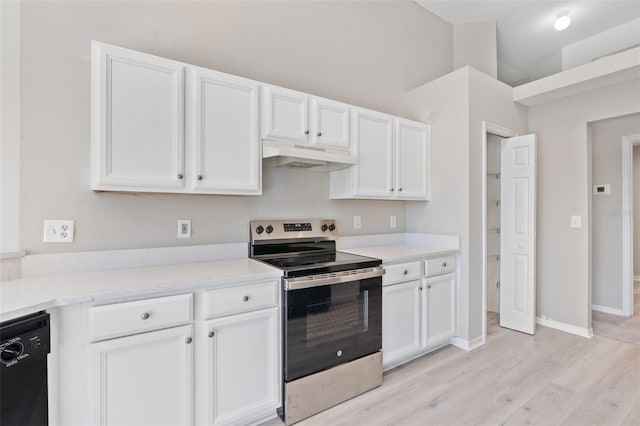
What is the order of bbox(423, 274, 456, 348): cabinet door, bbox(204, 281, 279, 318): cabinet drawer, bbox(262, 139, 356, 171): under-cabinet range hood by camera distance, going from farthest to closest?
bbox(423, 274, 456, 348): cabinet door
bbox(262, 139, 356, 171): under-cabinet range hood
bbox(204, 281, 279, 318): cabinet drawer

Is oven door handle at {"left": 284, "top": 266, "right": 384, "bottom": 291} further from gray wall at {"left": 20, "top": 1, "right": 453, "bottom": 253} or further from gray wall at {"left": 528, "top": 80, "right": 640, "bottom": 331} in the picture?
gray wall at {"left": 528, "top": 80, "right": 640, "bottom": 331}

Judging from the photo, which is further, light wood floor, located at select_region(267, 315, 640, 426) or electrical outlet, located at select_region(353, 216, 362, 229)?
electrical outlet, located at select_region(353, 216, 362, 229)

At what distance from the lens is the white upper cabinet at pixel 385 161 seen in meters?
2.61

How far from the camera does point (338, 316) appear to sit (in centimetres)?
199

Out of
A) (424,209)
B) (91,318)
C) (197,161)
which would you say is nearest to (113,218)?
(197,161)

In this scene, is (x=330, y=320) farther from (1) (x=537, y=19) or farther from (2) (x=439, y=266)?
(1) (x=537, y=19)

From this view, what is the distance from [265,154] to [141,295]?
1102 mm

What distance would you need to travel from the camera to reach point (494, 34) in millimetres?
3588

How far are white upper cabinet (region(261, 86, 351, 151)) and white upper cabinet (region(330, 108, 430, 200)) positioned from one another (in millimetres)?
143

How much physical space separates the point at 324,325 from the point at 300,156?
3.53 ft

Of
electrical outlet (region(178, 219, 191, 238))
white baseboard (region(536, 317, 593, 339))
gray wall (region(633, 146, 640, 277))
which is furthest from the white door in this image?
gray wall (region(633, 146, 640, 277))

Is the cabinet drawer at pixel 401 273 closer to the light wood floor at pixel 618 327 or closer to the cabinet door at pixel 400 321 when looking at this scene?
the cabinet door at pixel 400 321

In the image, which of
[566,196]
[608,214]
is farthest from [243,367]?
[608,214]

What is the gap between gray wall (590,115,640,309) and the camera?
3729 millimetres
